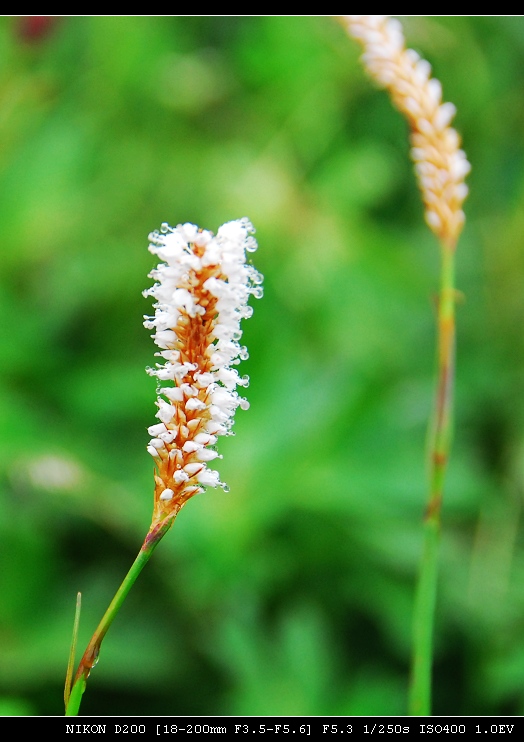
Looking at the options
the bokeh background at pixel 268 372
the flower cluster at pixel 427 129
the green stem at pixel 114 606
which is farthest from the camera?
the bokeh background at pixel 268 372

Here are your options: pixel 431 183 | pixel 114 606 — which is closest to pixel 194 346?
pixel 114 606

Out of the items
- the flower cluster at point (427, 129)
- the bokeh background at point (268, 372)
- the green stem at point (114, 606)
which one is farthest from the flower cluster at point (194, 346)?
the bokeh background at point (268, 372)

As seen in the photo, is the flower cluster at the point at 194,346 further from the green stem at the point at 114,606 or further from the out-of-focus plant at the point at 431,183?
the out-of-focus plant at the point at 431,183

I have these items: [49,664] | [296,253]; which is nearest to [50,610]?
[49,664]

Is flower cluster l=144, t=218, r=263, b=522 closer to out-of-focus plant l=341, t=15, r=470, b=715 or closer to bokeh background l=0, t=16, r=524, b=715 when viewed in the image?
out-of-focus plant l=341, t=15, r=470, b=715

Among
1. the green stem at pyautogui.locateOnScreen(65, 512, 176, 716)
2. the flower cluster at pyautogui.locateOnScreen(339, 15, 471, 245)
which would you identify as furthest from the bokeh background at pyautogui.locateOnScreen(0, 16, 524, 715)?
the flower cluster at pyautogui.locateOnScreen(339, 15, 471, 245)

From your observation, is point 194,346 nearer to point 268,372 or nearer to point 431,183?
point 431,183
